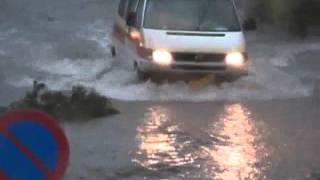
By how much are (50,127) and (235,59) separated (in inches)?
419

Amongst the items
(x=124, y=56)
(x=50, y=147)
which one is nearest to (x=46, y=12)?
(x=124, y=56)

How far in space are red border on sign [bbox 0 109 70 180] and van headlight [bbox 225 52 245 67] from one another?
10462 mm

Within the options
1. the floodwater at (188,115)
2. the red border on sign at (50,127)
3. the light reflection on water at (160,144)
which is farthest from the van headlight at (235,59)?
the red border on sign at (50,127)

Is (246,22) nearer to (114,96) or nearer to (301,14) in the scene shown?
(114,96)

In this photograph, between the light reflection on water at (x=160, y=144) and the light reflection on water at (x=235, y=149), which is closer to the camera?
the light reflection on water at (x=235, y=149)

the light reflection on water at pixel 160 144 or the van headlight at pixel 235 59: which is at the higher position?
the light reflection on water at pixel 160 144

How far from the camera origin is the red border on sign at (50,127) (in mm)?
4551

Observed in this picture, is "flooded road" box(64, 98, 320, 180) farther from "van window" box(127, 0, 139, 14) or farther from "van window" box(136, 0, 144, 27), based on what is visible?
"van window" box(127, 0, 139, 14)

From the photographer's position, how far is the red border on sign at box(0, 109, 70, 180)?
4.55 m

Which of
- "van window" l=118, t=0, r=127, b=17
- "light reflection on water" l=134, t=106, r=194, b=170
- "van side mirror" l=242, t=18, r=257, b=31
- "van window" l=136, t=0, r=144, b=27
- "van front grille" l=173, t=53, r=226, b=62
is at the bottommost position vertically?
"van window" l=118, t=0, r=127, b=17

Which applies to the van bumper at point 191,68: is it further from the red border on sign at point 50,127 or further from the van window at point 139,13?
the red border on sign at point 50,127

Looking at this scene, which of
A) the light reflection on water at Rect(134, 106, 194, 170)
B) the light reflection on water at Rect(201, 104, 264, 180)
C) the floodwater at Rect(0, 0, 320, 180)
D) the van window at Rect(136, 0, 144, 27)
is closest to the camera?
the light reflection on water at Rect(201, 104, 264, 180)

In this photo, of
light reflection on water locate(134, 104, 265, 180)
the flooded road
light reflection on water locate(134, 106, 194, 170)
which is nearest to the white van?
the flooded road

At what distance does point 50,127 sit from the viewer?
4.69 m
